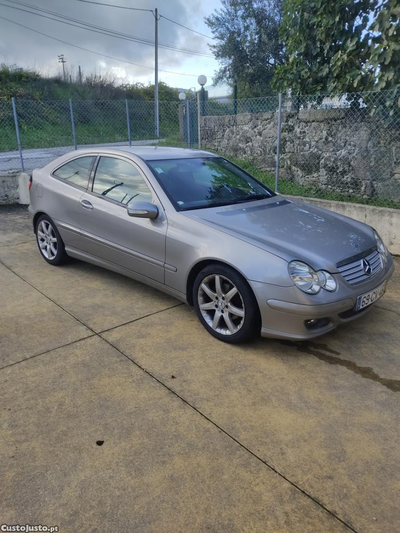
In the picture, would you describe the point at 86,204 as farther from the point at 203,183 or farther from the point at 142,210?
the point at 203,183

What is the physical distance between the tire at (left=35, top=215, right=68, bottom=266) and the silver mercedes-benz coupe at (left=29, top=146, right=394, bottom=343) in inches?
1.7

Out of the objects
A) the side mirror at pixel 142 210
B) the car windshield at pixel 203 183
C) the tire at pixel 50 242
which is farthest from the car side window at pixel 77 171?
the side mirror at pixel 142 210

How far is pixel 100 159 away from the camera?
4449mm

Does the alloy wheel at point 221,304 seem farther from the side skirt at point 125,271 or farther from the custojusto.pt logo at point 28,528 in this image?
the custojusto.pt logo at point 28,528

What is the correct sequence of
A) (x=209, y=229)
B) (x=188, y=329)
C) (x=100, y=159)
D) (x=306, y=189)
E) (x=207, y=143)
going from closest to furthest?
(x=209, y=229) → (x=188, y=329) → (x=100, y=159) → (x=306, y=189) → (x=207, y=143)

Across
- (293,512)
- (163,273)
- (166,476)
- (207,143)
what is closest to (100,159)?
(163,273)

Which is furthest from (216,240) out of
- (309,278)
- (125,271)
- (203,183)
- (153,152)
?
(153,152)

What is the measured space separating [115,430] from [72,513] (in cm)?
55

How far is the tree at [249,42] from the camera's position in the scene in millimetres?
24172

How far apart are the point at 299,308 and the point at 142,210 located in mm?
1597

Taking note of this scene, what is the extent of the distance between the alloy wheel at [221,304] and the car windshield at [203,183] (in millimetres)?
782

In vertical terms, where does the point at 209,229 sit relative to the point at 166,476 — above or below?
above

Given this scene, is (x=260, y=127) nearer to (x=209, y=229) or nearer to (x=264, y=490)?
(x=209, y=229)

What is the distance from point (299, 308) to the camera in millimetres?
2943
